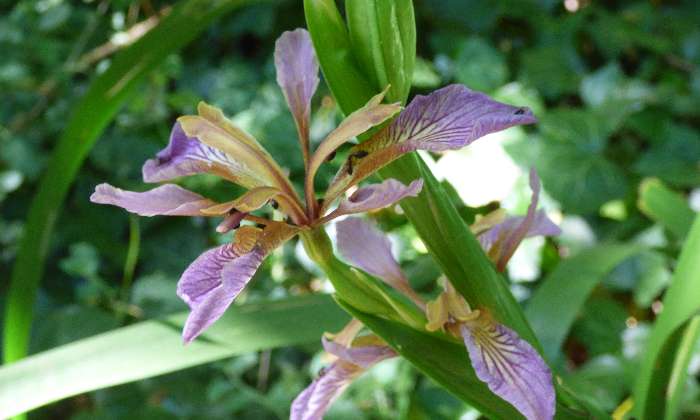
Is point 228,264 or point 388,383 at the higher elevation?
point 228,264

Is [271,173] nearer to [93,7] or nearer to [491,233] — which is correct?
[491,233]

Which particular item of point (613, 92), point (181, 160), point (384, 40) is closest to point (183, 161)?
point (181, 160)

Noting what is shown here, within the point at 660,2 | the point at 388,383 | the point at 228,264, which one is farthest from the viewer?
the point at 660,2

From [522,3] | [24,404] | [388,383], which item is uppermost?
[24,404]

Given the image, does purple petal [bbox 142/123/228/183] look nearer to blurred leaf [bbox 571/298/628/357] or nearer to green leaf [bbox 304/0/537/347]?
green leaf [bbox 304/0/537/347]

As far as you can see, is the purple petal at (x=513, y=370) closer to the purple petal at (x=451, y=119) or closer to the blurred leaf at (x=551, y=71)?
the purple petal at (x=451, y=119)

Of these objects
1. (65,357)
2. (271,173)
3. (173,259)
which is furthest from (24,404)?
(173,259)

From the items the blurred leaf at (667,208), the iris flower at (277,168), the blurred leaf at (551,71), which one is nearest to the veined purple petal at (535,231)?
the iris flower at (277,168)
